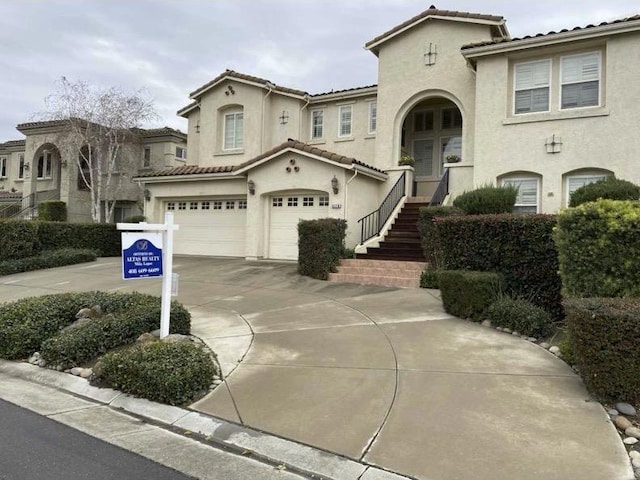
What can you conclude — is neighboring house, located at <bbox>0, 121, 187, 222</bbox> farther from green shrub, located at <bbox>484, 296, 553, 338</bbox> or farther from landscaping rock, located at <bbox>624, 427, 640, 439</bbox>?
landscaping rock, located at <bbox>624, 427, 640, 439</bbox>

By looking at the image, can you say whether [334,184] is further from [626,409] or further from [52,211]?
[52,211]

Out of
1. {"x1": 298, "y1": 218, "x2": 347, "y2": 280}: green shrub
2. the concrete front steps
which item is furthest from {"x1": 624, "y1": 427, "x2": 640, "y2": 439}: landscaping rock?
{"x1": 298, "y1": 218, "x2": 347, "y2": 280}: green shrub

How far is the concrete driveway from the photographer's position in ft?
11.9

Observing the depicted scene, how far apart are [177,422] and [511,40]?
1369 centimetres

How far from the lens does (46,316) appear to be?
698 cm

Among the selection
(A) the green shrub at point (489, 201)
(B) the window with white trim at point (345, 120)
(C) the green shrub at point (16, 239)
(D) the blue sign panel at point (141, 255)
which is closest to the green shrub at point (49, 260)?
(C) the green shrub at point (16, 239)

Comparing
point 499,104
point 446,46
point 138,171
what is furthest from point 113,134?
point 499,104

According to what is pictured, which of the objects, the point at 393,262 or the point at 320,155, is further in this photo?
the point at 320,155

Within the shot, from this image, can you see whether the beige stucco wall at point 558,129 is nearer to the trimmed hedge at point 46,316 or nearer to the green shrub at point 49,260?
the trimmed hedge at point 46,316

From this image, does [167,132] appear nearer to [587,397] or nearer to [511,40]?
[511,40]

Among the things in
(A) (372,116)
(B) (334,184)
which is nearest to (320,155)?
(B) (334,184)

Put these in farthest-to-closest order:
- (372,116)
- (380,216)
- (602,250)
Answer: (372,116) < (380,216) < (602,250)

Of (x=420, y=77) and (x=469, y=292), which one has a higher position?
(x=420, y=77)

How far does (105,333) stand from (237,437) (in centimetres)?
321
